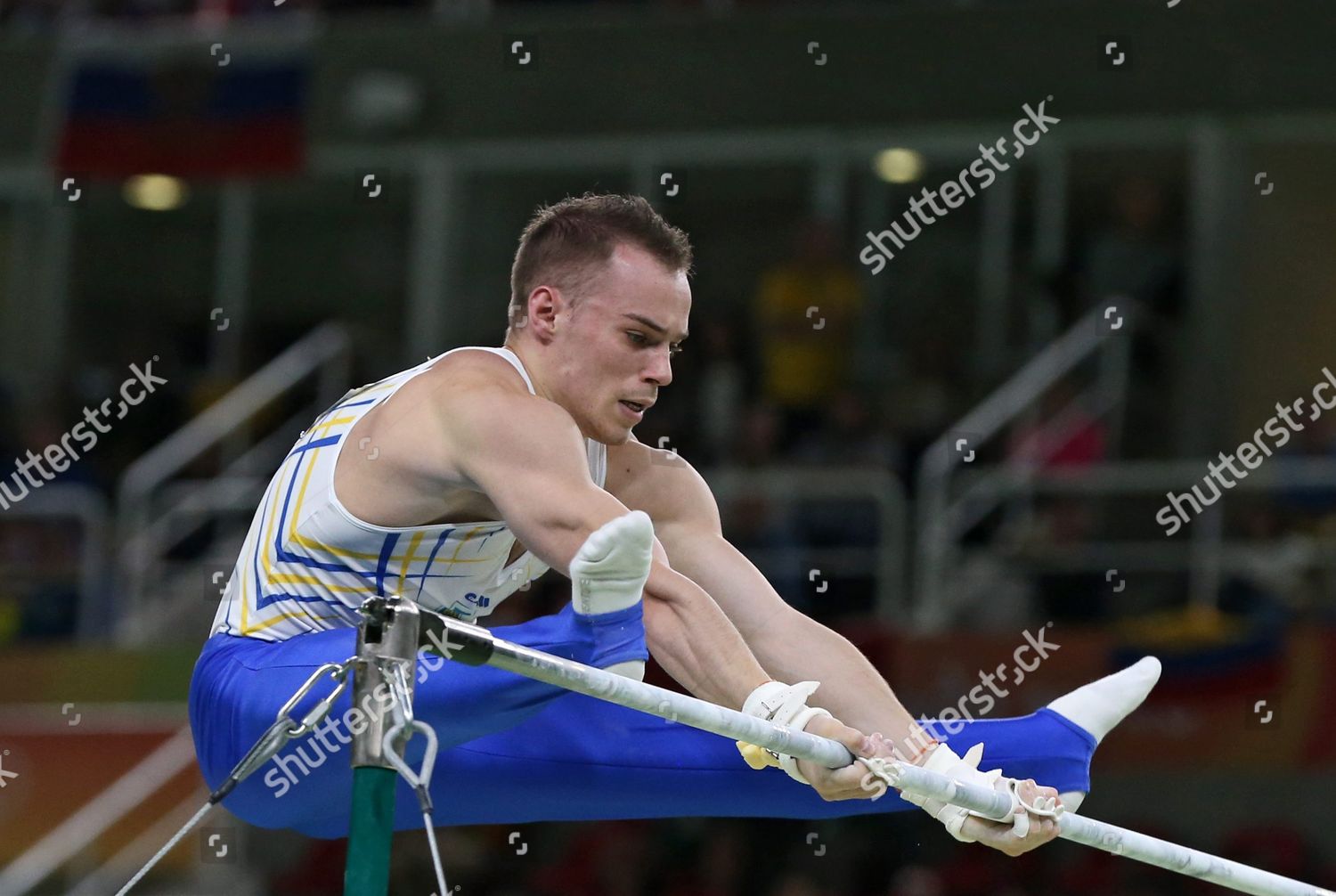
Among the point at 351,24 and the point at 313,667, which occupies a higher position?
the point at 351,24

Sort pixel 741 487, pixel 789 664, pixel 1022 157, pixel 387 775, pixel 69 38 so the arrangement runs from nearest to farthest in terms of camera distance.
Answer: pixel 387 775 < pixel 789 664 < pixel 741 487 < pixel 1022 157 < pixel 69 38

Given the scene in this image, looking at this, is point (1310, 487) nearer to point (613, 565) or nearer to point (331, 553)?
point (331, 553)

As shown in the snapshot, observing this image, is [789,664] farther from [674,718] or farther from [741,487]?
[741,487]

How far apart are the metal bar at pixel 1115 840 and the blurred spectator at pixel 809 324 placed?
5.63 m

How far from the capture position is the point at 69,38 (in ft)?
37.5

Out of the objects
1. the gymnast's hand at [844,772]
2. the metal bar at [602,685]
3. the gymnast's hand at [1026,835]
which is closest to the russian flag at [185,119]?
the gymnast's hand at [1026,835]

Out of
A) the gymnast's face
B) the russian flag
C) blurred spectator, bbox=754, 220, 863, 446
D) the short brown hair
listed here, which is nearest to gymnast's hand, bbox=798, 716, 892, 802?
the gymnast's face

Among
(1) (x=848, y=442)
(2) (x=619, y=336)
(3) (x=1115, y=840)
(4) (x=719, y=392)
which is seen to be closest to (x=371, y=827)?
(2) (x=619, y=336)

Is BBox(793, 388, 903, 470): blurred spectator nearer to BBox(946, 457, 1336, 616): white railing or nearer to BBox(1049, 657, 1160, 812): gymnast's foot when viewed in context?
BBox(946, 457, 1336, 616): white railing

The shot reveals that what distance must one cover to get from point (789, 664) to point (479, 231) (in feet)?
26.1

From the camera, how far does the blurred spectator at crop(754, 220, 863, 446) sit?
9.44 meters

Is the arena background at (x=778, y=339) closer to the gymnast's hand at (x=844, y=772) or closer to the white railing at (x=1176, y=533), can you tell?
the white railing at (x=1176, y=533)

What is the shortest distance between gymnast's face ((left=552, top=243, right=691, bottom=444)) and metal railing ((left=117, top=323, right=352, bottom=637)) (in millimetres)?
5614

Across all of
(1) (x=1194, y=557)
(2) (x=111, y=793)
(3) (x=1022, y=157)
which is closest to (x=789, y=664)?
(1) (x=1194, y=557)
